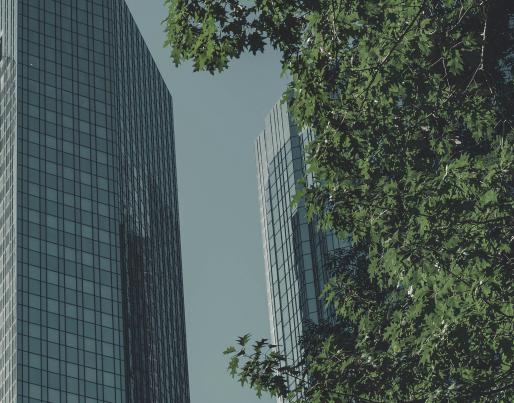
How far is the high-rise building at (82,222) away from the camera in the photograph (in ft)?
468

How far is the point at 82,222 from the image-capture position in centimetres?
15375

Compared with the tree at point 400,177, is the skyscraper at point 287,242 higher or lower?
higher

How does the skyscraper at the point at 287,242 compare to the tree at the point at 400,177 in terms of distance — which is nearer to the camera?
the tree at the point at 400,177

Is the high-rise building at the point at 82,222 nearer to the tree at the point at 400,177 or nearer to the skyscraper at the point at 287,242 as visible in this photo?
the skyscraper at the point at 287,242

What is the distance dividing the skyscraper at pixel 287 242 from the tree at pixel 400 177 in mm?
118486

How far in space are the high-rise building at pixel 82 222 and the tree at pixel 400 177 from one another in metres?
116

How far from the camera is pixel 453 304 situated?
823 inches

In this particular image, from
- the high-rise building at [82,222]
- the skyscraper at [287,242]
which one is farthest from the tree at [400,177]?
the skyscraper at [287,242]

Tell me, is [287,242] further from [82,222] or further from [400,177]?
[400,177]

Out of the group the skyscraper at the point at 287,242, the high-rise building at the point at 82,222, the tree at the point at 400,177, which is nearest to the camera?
the tree at the point at 400,177

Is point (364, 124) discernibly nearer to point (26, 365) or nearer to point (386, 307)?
point (386, 307)

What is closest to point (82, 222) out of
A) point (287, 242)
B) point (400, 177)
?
point (287, 242)

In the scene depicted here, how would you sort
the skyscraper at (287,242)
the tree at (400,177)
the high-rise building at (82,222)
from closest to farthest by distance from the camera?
the tree at (400,177) → the high-rise building at (82,222) → the skyscraper at (287,242)

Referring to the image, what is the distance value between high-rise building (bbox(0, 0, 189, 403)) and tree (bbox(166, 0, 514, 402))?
4575 inches
